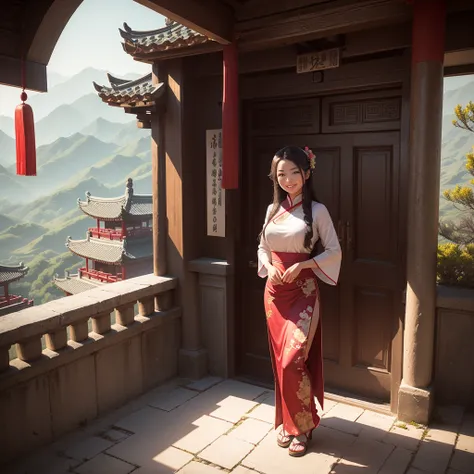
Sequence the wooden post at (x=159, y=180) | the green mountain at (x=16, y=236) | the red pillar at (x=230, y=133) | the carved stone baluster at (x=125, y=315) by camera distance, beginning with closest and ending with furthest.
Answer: the red pillar at (x=230, y=133) → the carved stone baluster at (x=125, y=315) → the wooden post at (x=159, y=180) → the green mountain at (x=16, y=236)

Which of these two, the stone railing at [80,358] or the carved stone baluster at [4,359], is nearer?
the carved stone baluster at [4,359]

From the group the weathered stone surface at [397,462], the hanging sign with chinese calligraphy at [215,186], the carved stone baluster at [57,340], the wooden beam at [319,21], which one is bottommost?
the weathered stone surface at [397,462]

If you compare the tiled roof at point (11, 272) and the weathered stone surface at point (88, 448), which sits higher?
the weathered stone surface at point (88, 448)

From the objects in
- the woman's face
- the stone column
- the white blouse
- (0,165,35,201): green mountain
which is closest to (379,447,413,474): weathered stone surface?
the stone column

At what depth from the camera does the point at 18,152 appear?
315 centimetres

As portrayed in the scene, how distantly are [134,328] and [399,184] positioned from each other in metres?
2.70

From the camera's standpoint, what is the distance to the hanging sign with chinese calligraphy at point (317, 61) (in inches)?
154

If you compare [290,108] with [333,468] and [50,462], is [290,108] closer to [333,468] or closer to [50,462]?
[333,468]

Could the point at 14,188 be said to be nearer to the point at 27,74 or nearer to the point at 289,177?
the point at 27,74

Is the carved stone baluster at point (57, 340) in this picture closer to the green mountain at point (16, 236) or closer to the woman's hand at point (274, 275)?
the woman's hand at point (274, 275)

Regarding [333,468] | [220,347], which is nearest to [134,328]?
[220,347]

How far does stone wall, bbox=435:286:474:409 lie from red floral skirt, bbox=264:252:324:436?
44.4 inches

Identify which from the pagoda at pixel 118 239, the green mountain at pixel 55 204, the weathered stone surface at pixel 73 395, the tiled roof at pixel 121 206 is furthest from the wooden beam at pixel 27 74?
the green mountain at pixel 55 204

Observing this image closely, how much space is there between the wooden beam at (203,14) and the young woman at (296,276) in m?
1.19
